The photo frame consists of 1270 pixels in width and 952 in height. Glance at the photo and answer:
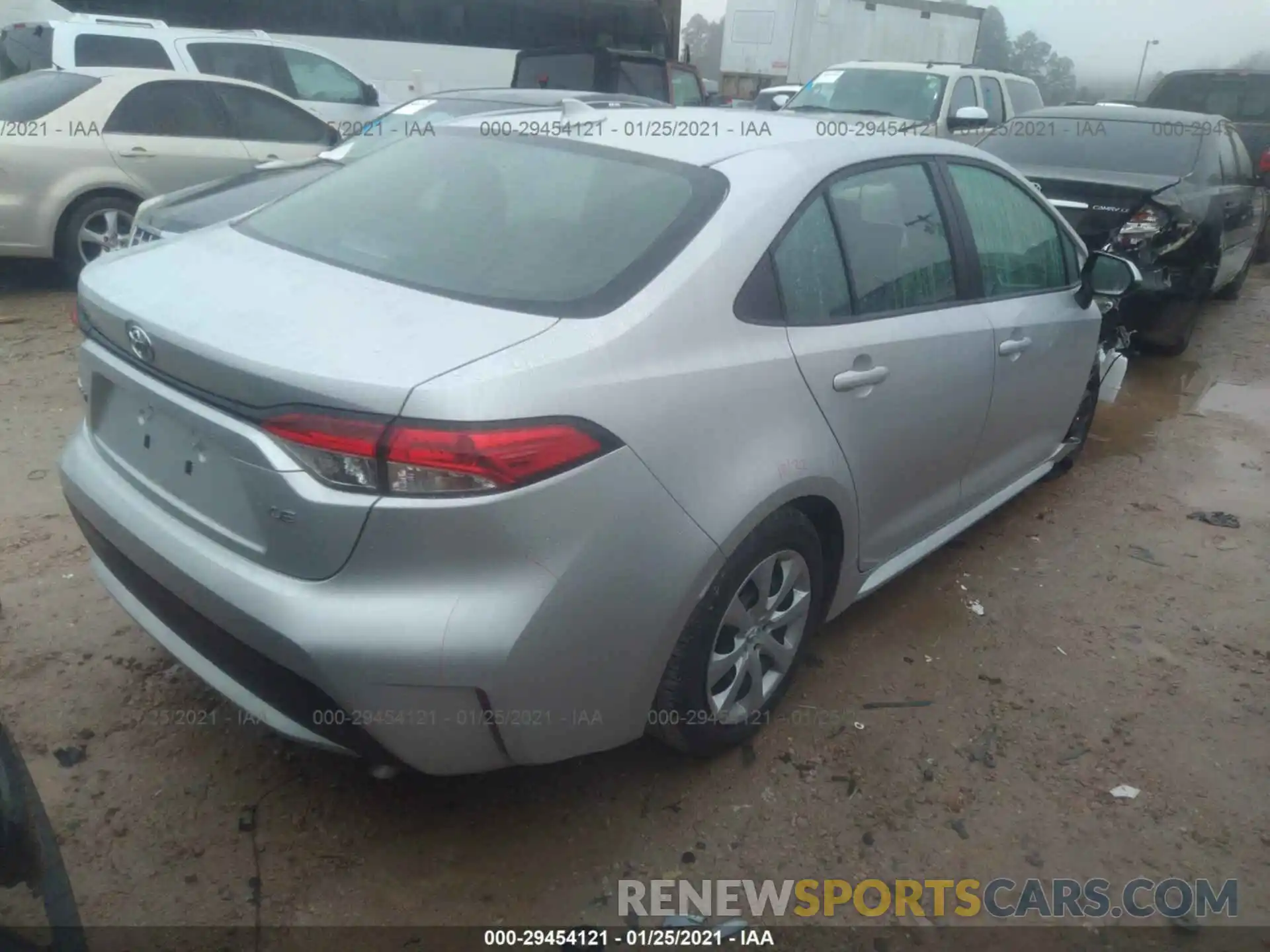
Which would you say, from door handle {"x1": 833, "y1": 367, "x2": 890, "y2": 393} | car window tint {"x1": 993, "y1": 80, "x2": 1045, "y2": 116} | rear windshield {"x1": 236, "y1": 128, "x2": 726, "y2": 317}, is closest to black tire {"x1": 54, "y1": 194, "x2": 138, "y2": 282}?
rear windshield {"x1": 236, "y1": 128, "x2": 726, "y2": 317}

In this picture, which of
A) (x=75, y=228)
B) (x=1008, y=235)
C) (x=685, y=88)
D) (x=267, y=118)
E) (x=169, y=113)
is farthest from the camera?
(x=685, y=88)

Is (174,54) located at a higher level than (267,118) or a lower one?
→ higher

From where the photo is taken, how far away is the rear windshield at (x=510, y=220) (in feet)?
7.10

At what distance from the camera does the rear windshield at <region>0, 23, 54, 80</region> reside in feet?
28.8

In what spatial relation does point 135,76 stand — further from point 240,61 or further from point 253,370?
point 253,370

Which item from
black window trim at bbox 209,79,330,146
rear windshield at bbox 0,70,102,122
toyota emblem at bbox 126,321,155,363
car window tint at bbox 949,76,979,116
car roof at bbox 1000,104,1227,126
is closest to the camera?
toyota emblem at bbox 126,321,155,363

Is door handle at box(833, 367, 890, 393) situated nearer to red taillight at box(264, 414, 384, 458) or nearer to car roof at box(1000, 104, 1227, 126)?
red taillight at box(264, 414, 384, 458)

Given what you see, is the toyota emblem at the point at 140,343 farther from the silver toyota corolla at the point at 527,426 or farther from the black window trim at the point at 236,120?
the black window trim at the point at 236,120

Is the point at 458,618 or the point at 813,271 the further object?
the point at 813,271

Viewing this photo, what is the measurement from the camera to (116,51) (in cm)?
871

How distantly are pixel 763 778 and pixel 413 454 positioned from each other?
4.67 feet

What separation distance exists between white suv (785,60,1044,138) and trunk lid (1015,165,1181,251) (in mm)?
3351

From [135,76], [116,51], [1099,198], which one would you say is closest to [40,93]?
[135,76]

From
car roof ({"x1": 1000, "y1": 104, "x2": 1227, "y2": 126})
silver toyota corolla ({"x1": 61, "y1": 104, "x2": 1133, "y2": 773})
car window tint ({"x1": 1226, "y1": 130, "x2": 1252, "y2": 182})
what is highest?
car roof ({"x1": 1000, "y1": 104, "x2": 1227, "y2": 126})
